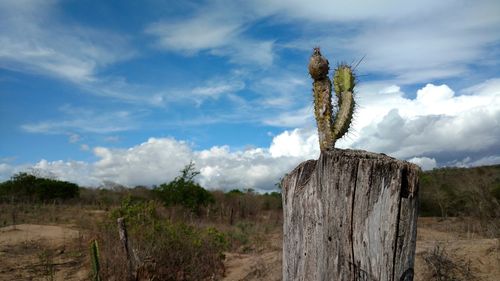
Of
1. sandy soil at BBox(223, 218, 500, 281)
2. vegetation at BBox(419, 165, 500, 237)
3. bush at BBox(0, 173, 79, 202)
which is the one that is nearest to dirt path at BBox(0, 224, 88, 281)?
sandy soil at BBox(223, 218, 500, 281)

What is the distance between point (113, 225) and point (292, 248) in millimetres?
8903

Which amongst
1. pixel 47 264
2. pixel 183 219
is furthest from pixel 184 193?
pixel 47 264

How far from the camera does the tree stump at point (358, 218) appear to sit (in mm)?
2469

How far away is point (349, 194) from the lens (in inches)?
101

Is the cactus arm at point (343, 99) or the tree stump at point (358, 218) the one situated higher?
the cactus arm at point (343, 99)

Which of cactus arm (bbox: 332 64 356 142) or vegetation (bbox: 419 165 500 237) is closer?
cactus arm (bbox: 332 64 356 142)

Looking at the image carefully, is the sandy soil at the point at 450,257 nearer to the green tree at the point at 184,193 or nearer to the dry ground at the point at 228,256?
the dry ground at the point at 228,256

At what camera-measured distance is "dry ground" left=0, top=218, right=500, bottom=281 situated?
7.38 m

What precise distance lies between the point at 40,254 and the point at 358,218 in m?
11.0

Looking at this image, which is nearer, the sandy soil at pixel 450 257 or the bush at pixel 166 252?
the sandy soil at pixel 450 257

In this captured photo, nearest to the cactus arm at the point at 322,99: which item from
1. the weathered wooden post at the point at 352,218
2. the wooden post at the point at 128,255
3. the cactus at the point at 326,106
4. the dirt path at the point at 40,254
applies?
the cactus at the point at 326,106

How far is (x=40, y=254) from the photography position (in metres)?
11.6

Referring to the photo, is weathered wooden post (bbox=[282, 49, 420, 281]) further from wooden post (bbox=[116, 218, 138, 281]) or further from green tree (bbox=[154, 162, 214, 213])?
green tree (bbox=[154, 162, 214, 213])

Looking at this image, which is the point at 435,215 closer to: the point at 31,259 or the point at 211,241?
the point at 211,241
